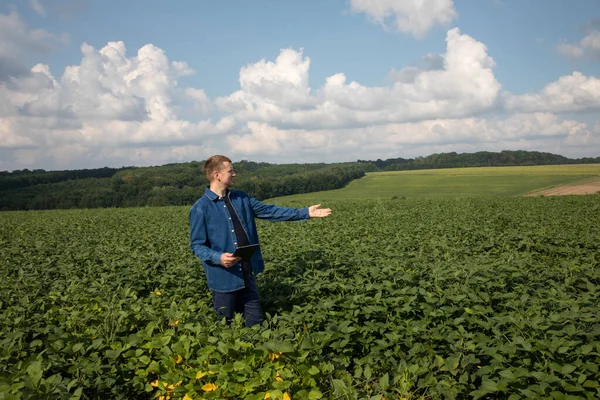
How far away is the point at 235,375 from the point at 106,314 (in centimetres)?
159

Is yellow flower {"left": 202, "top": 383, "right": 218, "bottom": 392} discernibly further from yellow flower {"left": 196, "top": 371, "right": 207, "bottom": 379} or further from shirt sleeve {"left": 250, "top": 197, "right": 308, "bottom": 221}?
shirt sleeve {"left": 250, "top": 197, "right": 308, "bottom": 221}

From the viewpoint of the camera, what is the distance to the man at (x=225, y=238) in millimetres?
4660

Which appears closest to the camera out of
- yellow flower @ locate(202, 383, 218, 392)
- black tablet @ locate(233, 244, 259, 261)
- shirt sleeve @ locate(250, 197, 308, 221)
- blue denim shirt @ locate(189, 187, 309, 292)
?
yellow flower @ locate(202, 383, 218, 392)

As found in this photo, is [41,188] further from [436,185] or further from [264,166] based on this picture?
[436,185]

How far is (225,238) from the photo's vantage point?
4.78m

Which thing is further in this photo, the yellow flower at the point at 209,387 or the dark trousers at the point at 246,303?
the dark trousers at the point at 246,303

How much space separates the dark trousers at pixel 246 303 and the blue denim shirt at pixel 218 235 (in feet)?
0.42

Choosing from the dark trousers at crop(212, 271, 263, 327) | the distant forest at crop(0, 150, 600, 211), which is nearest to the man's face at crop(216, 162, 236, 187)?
the dark trousers at crop(212, 271, 263, 327)

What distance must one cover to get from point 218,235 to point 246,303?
2.77 ft

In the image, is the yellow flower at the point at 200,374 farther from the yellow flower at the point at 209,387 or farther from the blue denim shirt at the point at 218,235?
the blue denim shirt at the point at 218,235

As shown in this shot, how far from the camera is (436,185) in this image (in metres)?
61.7

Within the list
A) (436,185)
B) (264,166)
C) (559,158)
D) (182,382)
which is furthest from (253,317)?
(559,158)

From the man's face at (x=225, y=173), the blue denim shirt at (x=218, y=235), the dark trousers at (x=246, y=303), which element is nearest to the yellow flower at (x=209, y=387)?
the blue denim shirt at (x=218, y=235)

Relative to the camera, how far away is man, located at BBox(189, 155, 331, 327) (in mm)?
4660
